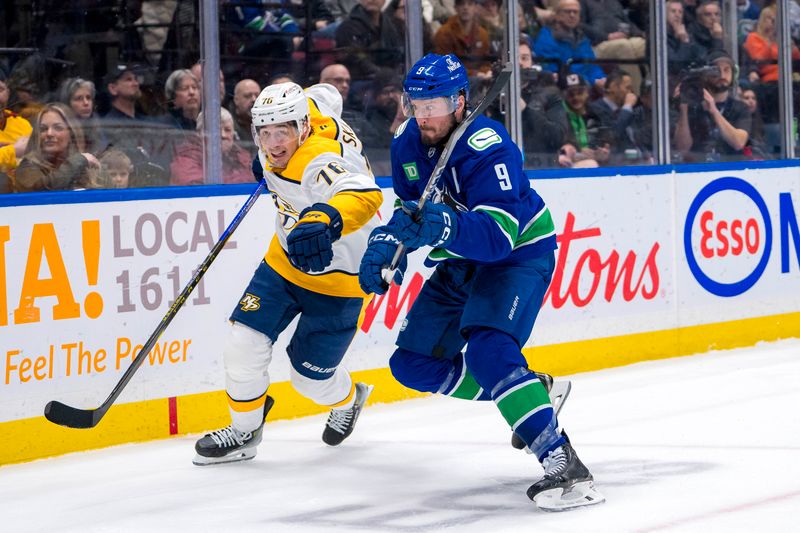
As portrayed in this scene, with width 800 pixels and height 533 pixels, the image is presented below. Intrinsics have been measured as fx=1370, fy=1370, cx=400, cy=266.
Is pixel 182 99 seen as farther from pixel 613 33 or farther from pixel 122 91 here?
pixel 613 33

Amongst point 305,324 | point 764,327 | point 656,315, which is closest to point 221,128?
point 305,324

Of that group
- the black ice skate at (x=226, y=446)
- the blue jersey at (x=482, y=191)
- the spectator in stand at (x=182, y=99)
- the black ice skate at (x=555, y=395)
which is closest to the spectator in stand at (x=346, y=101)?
the spectator in stand at (x=182, y=99)

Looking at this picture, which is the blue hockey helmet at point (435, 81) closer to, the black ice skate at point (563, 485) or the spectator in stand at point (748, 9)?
the black ice skate at point (563, 485)

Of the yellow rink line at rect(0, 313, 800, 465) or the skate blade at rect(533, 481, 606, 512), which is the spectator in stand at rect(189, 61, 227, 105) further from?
the skate blade at rect(533, 481, 606, 512)

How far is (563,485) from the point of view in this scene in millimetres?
3350

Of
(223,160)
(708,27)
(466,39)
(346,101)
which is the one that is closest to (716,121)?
(708,27)

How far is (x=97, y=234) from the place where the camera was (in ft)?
14.8

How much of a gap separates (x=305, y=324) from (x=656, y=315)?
2482 millimetres

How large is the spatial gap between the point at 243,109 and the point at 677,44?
97.7 inches

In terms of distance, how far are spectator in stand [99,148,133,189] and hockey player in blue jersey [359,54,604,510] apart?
1.37 m

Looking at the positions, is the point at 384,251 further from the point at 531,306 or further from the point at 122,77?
the point at 122,77

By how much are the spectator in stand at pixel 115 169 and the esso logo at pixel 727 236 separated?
2.76m

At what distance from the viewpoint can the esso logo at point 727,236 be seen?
6.39m

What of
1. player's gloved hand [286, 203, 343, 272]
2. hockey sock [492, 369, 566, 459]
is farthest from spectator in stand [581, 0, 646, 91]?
hockey sock [492, 369, 566, 459]
